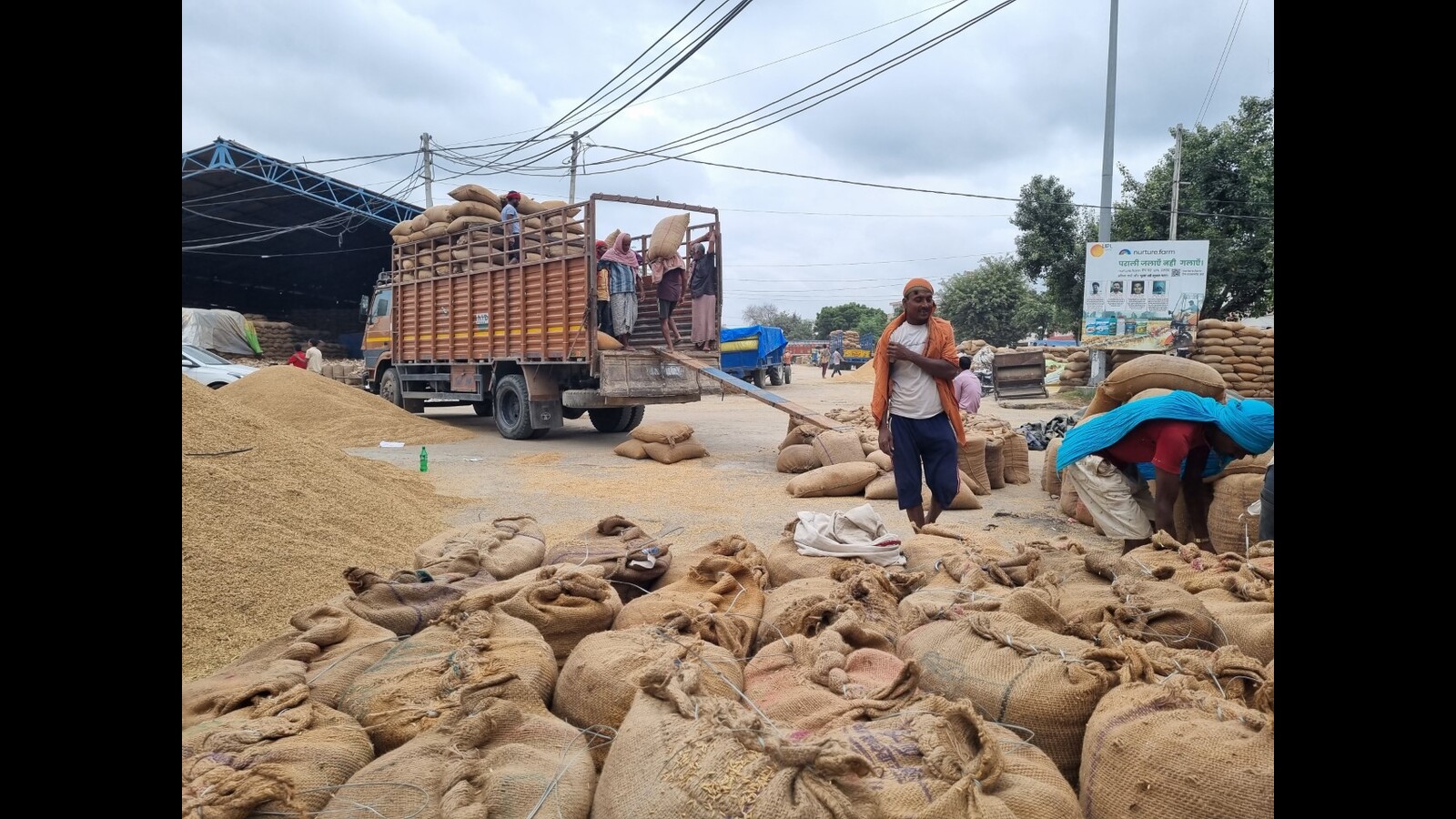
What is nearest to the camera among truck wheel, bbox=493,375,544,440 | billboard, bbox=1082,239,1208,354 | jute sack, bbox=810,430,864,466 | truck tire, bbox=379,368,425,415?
jute sack, bbox=810,430,864,466

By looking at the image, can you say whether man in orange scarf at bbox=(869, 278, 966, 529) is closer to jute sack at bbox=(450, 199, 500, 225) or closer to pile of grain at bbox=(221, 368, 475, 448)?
pile of grain at bbox=(221, 368, 475, 448)

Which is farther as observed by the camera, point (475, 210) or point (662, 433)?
point (475, 210)

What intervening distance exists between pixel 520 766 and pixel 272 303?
28185 millimetres

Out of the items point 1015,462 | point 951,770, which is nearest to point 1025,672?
point 951,770

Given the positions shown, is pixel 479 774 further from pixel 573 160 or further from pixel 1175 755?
pixel 573 160

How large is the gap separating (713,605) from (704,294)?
902 cm

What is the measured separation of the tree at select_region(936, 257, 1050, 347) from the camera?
38.7 metres

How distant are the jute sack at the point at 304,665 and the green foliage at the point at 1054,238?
2441 cm

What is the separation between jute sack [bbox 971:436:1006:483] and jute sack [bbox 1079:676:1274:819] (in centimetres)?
595

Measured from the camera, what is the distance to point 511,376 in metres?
11.2

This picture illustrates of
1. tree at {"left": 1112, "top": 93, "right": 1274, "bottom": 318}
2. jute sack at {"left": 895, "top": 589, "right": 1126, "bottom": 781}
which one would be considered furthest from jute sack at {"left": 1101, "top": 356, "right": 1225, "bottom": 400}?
tree at {"left": 1112, "top": 93, "right": 1274, "bottom": 318}

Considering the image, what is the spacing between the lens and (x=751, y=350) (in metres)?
22.9
